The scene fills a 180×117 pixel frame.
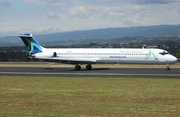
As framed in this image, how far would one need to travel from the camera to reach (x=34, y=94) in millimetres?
19750

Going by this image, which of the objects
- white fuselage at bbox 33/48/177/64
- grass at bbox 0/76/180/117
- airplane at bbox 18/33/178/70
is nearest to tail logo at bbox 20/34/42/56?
airplane at bbox 18/33/178/70

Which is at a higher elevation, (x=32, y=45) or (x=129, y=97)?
(x=32, y=45)

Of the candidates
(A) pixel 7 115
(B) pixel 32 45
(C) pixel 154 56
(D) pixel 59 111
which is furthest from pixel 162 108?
(B) pixel 32 45

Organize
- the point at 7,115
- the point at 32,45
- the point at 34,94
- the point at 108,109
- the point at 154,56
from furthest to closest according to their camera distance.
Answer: the point at 32,45, the point at 154,56, the point at 34,94, the point at 108,109, the point at 7,115

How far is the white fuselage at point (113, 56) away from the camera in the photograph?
44219 mm

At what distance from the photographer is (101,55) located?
46000mm

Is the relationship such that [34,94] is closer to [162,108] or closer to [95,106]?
[95,106]

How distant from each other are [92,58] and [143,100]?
2921 centimetres

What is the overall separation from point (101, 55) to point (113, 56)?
1.70 metres

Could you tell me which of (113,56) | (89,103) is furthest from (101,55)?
(89,103)

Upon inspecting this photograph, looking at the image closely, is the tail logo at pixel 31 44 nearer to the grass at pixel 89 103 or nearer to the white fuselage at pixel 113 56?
the white fuselage at pixel 113 56

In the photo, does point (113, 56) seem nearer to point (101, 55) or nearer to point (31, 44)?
point (101, 55)

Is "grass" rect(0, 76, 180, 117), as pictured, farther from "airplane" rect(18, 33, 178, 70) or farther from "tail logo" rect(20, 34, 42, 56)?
"tail logo" rect(20, 34, 42, 56)

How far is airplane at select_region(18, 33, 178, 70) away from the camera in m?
44.2
